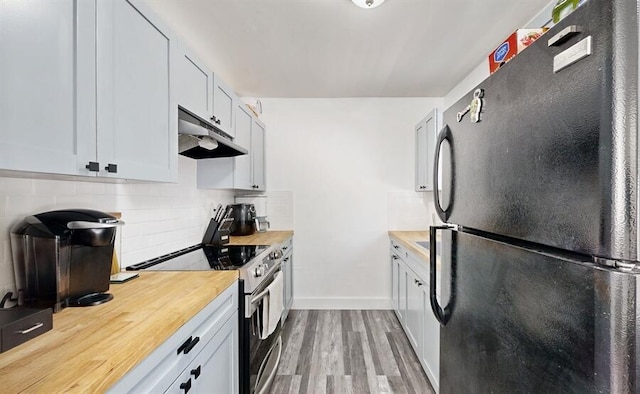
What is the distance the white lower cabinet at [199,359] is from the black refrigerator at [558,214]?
92 cm

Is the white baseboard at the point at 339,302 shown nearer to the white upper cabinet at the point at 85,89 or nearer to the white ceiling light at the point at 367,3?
the white upper cabinet at the point at 85,89

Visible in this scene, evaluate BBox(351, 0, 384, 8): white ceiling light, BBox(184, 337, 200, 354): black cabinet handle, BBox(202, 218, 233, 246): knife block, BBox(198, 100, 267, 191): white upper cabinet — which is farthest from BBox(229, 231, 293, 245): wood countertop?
BBox(351, 0, 384, 8): white ceiling light

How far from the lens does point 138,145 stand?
124 centimetres

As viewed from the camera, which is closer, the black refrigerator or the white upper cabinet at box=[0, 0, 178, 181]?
the black refrigerator

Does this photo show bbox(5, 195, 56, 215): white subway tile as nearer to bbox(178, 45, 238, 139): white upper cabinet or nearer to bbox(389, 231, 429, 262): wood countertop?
bbox(178, 45, 238, 139): white upper cabinet

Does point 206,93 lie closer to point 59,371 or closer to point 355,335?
point 59,371

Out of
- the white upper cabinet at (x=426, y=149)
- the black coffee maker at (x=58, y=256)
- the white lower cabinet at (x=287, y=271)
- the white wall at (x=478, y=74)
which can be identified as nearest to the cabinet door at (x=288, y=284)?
the white lower cabinet at (x=287, y=271)

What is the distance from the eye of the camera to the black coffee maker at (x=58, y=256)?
1014 mm

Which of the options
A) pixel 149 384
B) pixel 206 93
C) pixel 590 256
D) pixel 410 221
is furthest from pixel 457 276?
pixel 410 221

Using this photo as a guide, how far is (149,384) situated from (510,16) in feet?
8.67

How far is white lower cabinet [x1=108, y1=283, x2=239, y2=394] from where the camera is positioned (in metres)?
0.84

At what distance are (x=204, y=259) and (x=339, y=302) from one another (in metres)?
2.05

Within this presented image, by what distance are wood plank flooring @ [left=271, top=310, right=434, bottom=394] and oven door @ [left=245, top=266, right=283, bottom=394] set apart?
16cm

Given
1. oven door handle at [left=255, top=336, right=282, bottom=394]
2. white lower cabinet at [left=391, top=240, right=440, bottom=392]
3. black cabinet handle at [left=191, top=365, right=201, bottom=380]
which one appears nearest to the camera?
black cabinet handle at [left=191, top=365, right=201, bottom=380]
